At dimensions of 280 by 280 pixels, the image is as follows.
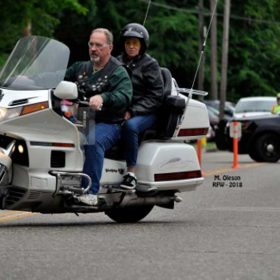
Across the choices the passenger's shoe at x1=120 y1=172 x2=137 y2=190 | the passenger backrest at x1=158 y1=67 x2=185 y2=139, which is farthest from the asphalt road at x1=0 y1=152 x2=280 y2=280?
the passenger backrest at x1=158 y1=67 x2=185 y2=139

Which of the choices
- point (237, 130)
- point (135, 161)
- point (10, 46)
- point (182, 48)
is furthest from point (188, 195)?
point (182, 48)

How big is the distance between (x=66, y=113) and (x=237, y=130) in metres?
15.6

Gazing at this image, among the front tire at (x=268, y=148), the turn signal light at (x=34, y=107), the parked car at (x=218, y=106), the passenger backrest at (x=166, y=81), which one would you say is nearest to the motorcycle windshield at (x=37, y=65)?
the turn signal light at (x=34, y=107)

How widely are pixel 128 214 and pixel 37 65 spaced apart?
6.11 ft

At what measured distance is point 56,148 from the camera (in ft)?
34.9

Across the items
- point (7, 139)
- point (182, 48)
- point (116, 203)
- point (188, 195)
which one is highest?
point (7, 139)

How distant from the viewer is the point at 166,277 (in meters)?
7.60

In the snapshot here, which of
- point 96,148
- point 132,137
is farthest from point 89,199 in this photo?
point 132,137

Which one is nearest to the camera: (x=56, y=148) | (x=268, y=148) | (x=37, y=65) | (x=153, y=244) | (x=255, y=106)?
(x=153, y=244)

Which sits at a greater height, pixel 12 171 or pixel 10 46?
pixel 12 171

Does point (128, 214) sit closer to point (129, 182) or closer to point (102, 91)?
point (129, 182)

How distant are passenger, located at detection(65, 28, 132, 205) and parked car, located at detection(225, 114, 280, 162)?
16.0m

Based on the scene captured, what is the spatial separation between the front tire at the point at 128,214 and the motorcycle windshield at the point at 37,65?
1629 millimetres

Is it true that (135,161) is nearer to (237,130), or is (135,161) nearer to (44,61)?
(44,61)
